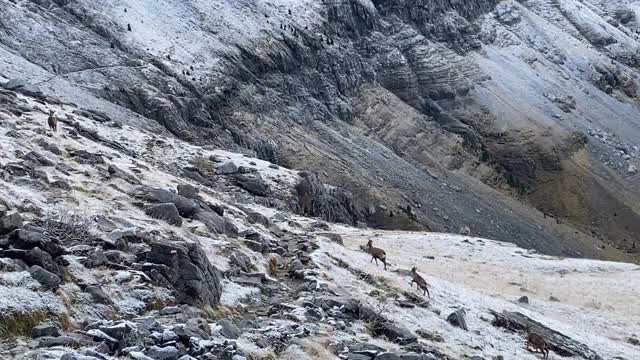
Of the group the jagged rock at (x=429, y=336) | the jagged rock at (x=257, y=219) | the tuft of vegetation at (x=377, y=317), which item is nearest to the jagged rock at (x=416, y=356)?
the tuft of vegetation at (x=377, y=317)

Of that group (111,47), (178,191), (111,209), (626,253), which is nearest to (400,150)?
(626,253)

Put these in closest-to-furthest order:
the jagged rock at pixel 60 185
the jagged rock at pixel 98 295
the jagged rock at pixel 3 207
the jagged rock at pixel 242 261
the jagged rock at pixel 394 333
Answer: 1. the jagged rock at pixel 98 295
2. the jagged rock at pixel 3 207
3. the jagged rock at pixel 394 333
4. the jagged rock at pixel 242 261
5. the jagged rock at pixel 60 185

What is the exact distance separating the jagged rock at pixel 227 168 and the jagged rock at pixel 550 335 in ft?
60.2

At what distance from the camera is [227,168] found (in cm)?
3406

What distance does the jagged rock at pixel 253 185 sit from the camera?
33.6 meters

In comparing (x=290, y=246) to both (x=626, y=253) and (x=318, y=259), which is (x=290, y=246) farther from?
(x=626, y=253)

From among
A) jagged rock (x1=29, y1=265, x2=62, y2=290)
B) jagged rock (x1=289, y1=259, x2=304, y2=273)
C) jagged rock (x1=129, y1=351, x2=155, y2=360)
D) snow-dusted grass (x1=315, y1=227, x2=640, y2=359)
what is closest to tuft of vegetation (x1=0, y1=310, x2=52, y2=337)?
jagged rock (x1=29, y1=265, x2=62, y2=290)

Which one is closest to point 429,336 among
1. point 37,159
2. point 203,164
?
point 37,159

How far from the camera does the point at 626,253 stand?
187ft

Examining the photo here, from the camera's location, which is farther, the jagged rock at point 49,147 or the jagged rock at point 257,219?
the jagged rock at point 257,219

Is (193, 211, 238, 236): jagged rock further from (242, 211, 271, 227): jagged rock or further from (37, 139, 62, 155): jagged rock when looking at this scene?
(37, 139, 62, 155): jagged rock

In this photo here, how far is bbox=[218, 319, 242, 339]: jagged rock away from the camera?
440 inches

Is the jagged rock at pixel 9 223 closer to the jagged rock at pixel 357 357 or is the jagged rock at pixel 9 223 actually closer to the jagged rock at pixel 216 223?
the jagged rock at pixel 357 357

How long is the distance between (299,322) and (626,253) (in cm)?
5052
